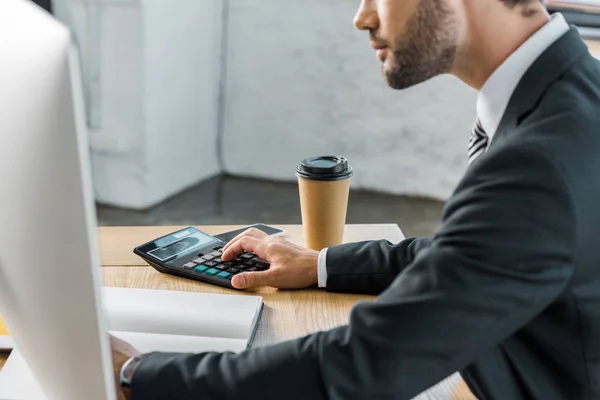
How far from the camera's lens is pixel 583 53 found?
0.71 metres

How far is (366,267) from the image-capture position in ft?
3.41

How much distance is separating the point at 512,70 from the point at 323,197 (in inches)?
19.1

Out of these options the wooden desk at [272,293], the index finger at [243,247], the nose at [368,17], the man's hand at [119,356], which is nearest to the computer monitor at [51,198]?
the man's hand at [119,356]

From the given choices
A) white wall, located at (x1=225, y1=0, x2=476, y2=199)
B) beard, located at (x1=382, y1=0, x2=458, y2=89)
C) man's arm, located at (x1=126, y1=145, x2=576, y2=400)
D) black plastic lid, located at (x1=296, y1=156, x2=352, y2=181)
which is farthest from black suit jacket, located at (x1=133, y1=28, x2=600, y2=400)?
white wall, located at (x1=225, y1=0, x2=476, y2=199)

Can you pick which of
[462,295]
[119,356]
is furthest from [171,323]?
[462,295]

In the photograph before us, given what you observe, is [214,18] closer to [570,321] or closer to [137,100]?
[137,100]

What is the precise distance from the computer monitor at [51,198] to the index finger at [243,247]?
0.57 metres

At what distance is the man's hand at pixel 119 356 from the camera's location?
27.8 inches

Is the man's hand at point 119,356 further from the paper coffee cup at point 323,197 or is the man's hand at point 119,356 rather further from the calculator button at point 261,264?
the paper coffee cup at point 323,197

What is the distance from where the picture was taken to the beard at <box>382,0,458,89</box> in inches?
29.8

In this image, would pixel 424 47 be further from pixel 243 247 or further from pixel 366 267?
pixel 243 247

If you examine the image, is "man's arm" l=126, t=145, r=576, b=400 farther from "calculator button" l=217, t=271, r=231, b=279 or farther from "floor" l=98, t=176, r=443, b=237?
"floor" l=98, t=176, r=443, b=237

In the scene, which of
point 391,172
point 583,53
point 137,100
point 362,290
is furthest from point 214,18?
point 583,53

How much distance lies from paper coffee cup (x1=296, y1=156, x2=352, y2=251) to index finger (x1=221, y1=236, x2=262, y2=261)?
0.37 feet
